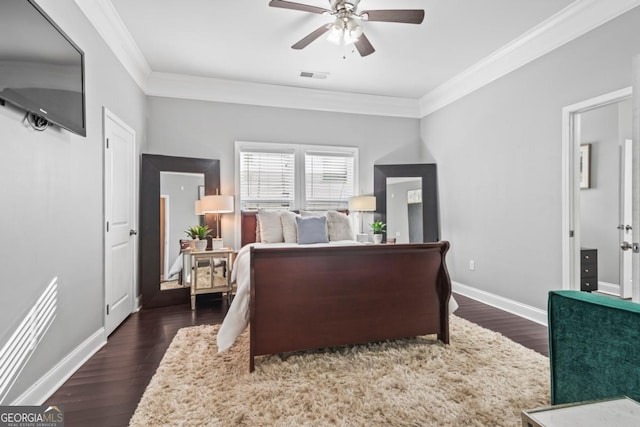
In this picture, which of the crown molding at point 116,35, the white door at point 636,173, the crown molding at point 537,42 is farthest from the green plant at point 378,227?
the crown molding at point 116,35

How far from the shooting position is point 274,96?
4777 millimetres

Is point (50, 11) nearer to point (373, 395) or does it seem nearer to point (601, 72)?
point (373, 395)

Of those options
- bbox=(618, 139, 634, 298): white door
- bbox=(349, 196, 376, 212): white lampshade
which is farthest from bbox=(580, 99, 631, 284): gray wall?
bbox=(349, 196, 376, 212): white lampshade

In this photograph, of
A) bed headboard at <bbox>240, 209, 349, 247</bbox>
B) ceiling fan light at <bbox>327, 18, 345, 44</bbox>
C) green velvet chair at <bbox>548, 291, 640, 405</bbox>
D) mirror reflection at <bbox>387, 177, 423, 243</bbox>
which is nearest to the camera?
green velvet chair at <bbox>548, 291, 640, 405</bbox>

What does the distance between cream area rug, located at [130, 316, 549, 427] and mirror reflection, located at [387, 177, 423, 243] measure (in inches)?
92.8

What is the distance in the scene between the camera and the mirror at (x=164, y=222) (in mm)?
3988

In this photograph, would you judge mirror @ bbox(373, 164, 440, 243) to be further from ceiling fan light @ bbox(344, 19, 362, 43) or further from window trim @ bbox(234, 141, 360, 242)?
ceiling fan light @ bbox(344, 19, 362, 43)

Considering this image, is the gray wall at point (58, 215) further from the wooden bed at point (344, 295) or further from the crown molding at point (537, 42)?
the crown molding at point (537, 42)

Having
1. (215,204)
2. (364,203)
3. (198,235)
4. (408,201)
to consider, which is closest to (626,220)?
(408,201)

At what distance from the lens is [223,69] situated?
4.17 metres

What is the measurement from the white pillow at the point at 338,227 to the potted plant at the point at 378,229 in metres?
0.42

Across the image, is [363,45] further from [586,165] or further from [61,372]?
[586,165]

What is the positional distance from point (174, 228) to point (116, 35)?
2.15 meters

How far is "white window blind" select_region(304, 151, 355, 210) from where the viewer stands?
5.00 meters
